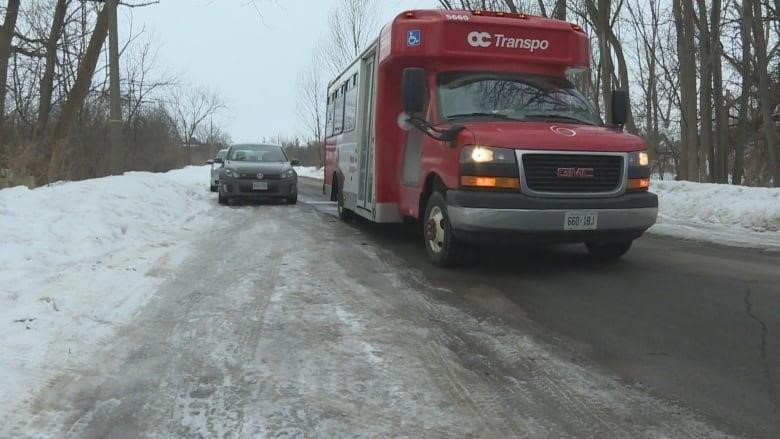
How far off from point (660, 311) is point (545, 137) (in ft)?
6.23

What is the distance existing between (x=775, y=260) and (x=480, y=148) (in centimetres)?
408

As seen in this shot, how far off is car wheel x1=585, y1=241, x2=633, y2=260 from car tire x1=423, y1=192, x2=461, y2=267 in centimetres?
169

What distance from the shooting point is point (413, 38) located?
7.02 meters

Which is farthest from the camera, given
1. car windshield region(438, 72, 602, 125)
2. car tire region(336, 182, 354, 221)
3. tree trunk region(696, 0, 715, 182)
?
tree trunk region(696, 0, 715, 182)

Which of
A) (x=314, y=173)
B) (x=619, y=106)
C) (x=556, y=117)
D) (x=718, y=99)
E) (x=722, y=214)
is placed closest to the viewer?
(x=556, y=117)

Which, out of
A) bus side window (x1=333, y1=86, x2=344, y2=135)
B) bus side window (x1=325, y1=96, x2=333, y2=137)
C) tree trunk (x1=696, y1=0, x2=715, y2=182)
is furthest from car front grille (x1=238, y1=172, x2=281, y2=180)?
tree trunk (x1=696, y1=0, x2=715, y2=182)

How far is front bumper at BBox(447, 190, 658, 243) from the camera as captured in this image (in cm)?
562

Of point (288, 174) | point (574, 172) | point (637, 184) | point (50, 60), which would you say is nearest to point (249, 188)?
point (288, 174)

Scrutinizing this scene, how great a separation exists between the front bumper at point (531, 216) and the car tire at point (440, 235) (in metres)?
0.23

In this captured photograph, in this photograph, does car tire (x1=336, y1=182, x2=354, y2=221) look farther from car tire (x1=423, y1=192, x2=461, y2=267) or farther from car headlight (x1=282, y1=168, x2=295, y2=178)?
car tire (x1=423, y1=192, x2=461, y2=267)

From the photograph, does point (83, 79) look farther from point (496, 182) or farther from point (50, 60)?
point (496, 182)

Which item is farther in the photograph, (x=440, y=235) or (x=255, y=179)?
(x=255, y=179)

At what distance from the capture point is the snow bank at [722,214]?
30.1 ft

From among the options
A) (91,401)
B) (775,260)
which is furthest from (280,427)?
(775,260)
